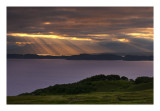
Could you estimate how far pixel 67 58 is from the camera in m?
19.4

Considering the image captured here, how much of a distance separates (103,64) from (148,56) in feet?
13.1

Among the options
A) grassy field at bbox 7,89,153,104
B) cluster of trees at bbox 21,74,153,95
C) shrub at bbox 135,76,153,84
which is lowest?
grassy field at bbox 7,89,153,104

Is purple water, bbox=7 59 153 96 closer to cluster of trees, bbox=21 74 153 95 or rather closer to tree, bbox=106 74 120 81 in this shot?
tree, bbox=106 74 120 81

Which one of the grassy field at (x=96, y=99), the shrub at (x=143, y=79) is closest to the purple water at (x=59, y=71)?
the shrub at (x=143, y=79)

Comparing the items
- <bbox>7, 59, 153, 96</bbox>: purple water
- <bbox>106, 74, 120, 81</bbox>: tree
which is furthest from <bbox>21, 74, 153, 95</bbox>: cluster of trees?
<bbox>7, 59, 153, 96</bbox>: purple water

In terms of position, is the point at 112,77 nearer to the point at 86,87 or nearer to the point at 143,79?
the point at 143,79

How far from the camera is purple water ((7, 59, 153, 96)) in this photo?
19391 millimetres

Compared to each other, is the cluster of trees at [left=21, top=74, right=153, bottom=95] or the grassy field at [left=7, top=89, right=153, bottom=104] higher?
the cluster of trees at [left=21, top=74, right=153, bottom=95]

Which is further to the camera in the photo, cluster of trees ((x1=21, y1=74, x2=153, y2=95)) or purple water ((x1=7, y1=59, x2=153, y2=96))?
purple water ((x1=7, y1=59, x2=153, y2=96))

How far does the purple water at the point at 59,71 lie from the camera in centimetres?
1939

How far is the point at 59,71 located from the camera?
26.5m

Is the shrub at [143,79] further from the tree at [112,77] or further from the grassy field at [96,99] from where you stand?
the grassy field at [96,99]
